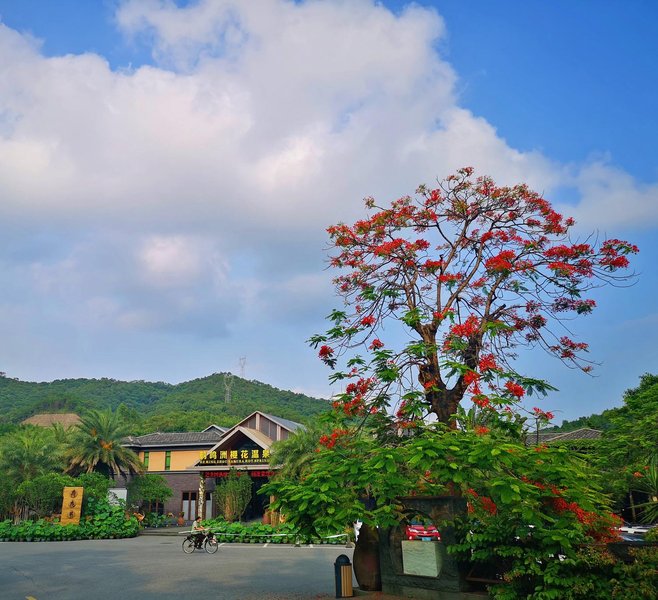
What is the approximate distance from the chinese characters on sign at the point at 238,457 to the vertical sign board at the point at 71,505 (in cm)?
803

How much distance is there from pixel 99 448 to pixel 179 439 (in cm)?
918

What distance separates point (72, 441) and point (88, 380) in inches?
4578

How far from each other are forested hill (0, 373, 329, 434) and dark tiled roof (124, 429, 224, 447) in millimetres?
25562

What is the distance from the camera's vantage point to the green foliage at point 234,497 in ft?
121

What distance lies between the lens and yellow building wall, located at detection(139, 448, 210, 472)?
4750cm

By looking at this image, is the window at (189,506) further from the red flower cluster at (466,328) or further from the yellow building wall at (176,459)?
the red flower cluster at (466,328)

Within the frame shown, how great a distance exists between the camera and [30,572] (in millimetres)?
19000

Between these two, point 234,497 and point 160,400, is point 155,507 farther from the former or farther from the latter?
point 160,400

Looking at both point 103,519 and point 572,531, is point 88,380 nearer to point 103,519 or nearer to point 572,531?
point 103,519

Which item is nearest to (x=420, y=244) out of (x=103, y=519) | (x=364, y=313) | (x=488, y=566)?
(x=364, y=313)

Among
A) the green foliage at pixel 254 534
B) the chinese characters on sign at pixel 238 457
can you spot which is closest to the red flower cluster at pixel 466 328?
the green foliage at pixel 254 534

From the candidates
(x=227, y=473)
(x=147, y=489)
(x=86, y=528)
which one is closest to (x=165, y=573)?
(x=86, y=528)

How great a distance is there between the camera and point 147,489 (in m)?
41.1

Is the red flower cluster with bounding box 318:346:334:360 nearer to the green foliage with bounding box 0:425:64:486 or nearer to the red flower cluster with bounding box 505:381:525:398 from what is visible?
the red flower cluster with bounding box 505:381:525:398
